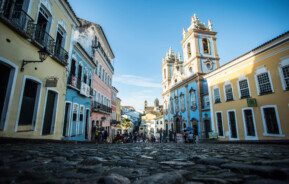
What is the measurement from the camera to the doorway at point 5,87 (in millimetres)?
6539

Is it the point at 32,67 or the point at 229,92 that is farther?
the point at 229,92

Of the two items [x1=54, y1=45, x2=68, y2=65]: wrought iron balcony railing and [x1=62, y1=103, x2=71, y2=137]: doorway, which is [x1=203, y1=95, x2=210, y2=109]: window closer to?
[x1=62, y1=103, x2=71, y2=137]: doorway

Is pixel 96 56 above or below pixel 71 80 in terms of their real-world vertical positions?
above

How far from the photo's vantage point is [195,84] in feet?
90.3

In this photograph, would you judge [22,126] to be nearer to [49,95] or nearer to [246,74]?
[49,95]

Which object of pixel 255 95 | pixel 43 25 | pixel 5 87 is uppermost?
pixel 43 25

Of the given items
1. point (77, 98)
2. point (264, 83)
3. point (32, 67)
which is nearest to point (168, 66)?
point (264, 83)

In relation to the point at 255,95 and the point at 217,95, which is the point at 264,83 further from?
the point at 217,95

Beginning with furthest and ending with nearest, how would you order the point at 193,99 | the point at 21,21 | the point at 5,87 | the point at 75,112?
the point at 193,99 < the point at 75,112 < the point at 21,21 < the point at 5,87

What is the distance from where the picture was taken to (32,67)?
322 inches

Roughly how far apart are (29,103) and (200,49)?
26.6 m

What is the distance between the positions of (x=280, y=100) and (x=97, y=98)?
17974 mm

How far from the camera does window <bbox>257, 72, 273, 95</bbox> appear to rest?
14.5 metres

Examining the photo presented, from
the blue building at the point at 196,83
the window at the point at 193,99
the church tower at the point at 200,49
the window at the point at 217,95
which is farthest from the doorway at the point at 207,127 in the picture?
the church tower at the point at 200,49
